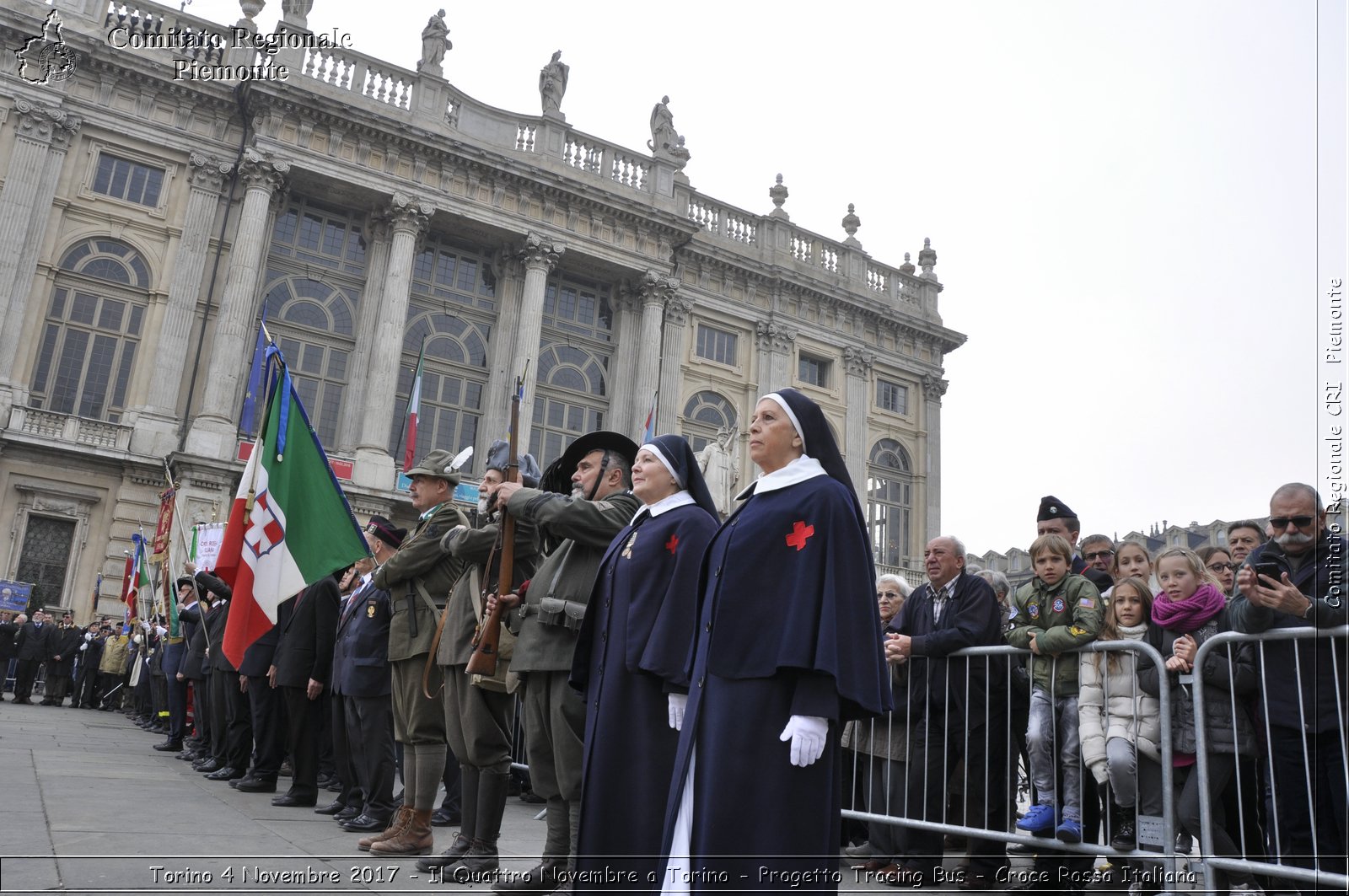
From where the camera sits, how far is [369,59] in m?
25.5

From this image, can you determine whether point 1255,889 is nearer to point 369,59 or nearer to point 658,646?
point 658,646

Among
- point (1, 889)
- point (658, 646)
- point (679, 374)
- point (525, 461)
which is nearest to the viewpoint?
Answer: point (1, 889)

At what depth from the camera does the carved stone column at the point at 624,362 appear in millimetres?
28125

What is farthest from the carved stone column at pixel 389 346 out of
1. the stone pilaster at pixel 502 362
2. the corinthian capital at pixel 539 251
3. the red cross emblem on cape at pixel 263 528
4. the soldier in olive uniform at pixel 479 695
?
the soldier in olive uniform at pixel 479 695

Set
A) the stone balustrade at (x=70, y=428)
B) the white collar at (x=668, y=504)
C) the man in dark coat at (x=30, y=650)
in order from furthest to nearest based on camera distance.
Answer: the stone balustrade at (x=70, y=428) < the man in dark coat at (x=30, y=650) < the white collar at (x=668, y=504)

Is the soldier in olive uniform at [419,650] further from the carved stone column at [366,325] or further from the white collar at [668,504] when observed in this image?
the carved stone column at [366,325]

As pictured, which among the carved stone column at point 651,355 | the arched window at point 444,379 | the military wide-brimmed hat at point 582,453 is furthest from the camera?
the carved stone column at point 651,355

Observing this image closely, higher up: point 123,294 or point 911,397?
point 911,397

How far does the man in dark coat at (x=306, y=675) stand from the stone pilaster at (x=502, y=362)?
17928 mm

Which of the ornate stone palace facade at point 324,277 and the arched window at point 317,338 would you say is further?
the arched window at point 317,338

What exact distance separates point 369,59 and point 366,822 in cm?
2418

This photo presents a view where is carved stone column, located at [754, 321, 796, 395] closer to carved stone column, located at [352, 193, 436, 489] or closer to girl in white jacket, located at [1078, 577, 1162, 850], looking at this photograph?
carved stone column, located at [352, 193, 436, 489]

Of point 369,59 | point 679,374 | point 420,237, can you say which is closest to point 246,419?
point 420,237

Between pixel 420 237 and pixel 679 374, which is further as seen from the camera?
pixel 679 374
